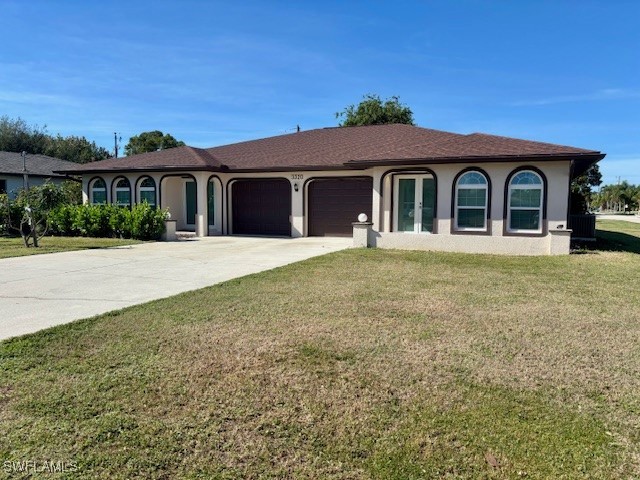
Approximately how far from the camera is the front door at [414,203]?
15.4 meters

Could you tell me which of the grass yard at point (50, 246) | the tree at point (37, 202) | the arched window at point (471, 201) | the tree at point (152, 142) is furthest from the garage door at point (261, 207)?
the tree at point (152, 142)

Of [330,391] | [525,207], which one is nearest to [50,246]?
[330,391]

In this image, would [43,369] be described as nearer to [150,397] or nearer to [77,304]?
[150,397]

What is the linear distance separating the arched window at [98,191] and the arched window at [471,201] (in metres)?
16.1

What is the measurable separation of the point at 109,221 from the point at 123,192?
346 cm

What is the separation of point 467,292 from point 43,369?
20.3 feet

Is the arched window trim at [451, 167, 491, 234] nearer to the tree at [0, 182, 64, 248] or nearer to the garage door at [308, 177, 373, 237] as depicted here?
the garage door at [308, 177, 373, 237]

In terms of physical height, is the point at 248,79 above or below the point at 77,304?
above

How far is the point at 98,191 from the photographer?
21359mm

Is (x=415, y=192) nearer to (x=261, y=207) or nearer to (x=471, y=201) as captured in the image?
(x=471, y=201)

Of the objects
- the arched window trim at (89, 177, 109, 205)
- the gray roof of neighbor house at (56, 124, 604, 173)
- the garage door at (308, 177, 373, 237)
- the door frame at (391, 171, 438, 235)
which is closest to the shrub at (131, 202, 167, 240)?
the gray roof of neighbor house at (56, 124, 604, 173)

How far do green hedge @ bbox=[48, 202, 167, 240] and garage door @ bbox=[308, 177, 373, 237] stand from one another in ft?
19.8

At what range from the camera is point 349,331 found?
5371mm

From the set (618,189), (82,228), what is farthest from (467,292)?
(618,189)
